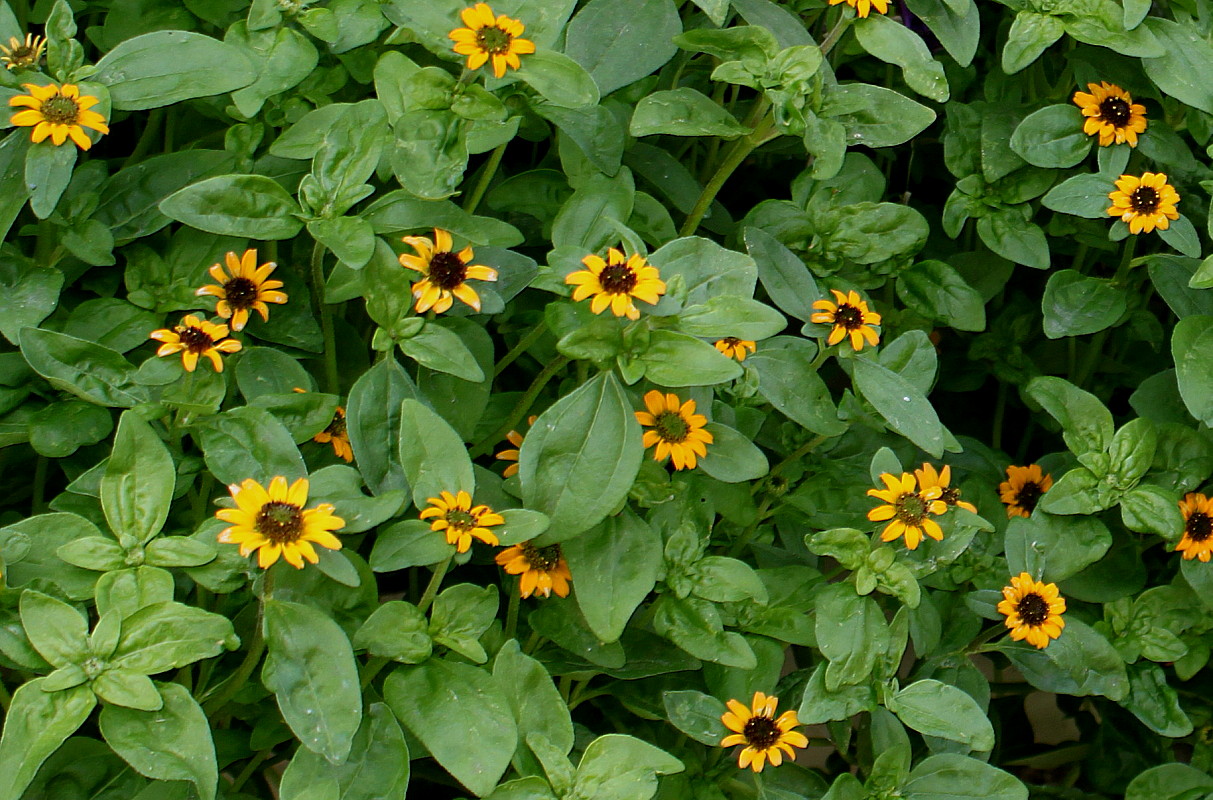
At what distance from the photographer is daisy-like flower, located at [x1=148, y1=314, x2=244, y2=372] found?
941mm

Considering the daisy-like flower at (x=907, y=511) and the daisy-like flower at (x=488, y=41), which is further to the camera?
the daisy-like flower at (x=907, y=511)

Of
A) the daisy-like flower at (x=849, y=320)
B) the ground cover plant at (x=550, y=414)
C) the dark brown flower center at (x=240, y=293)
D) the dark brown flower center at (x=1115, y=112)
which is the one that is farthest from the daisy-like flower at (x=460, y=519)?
the dark brown flower center at (x=1115, y=112)

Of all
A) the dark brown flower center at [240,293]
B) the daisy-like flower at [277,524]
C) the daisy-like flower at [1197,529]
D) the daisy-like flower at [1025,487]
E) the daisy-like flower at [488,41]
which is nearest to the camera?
the daisy-like flower at [277,524]

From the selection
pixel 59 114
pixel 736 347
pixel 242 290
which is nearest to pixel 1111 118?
pixel 736 347

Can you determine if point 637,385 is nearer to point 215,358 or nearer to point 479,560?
point 479,560

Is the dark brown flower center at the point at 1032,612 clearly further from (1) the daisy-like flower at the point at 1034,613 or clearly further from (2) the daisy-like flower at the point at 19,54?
(2) the daisy-like flower at the point at 19,54

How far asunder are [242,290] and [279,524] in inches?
11.0

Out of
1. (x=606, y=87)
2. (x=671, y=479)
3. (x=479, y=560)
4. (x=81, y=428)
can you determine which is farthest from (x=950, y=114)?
(x=81, y=428)

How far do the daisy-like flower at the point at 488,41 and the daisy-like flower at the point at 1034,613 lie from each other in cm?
62

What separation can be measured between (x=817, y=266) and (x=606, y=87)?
0.28m

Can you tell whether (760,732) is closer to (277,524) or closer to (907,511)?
(907,511)

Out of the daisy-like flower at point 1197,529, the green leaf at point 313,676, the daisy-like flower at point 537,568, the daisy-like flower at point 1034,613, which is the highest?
the green leaf at point 313,676

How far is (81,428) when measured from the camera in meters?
0.98

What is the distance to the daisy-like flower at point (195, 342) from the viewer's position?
37.1 inches
